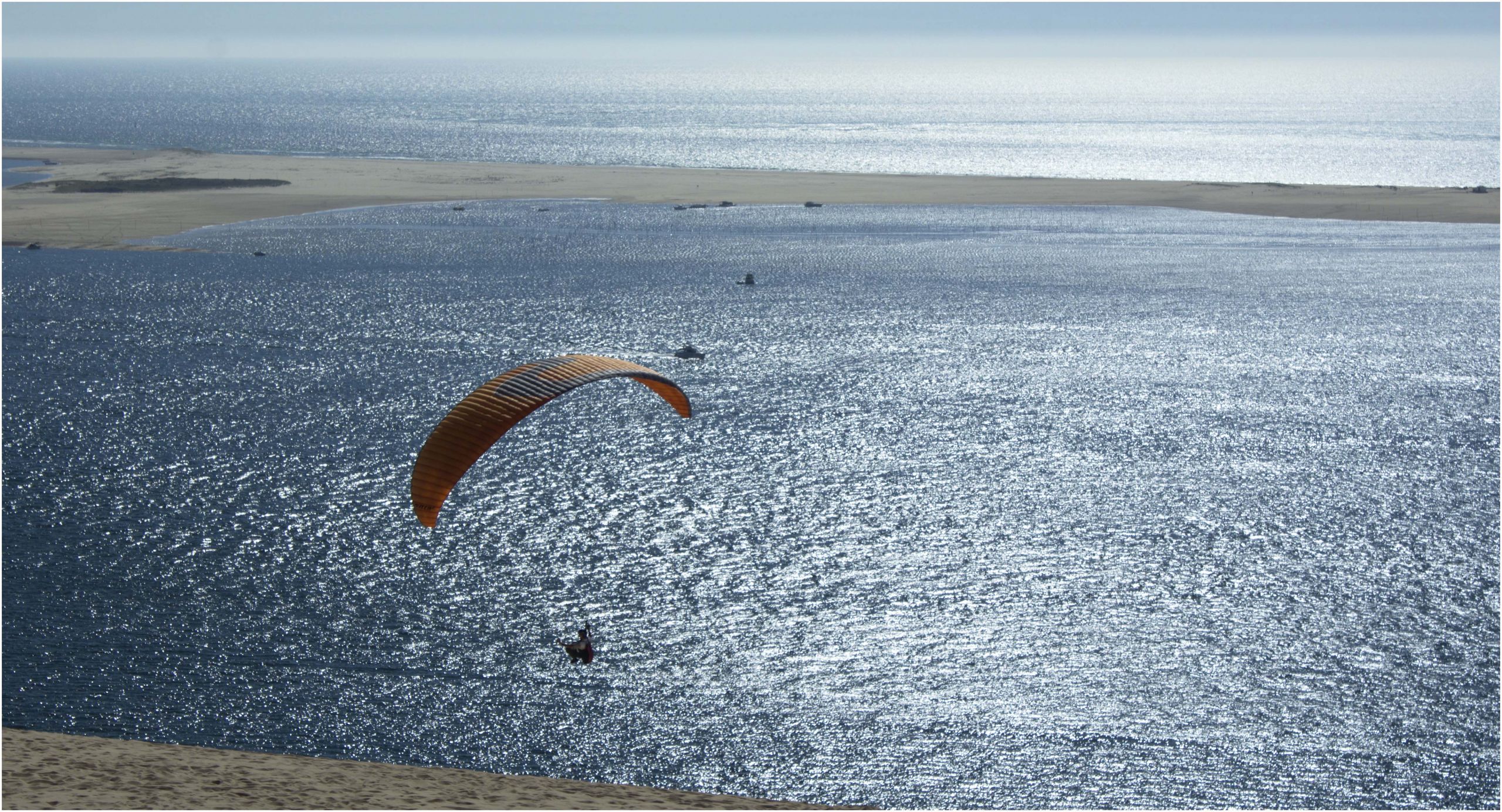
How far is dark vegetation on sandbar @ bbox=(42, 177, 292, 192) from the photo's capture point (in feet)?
330

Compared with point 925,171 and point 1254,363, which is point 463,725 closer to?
point 1254,363

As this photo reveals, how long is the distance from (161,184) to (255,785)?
95368 millimetres

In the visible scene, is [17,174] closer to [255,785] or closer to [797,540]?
[797,540]

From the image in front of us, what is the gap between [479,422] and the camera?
20.4m

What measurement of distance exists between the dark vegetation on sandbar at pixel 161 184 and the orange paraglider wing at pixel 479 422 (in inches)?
3592

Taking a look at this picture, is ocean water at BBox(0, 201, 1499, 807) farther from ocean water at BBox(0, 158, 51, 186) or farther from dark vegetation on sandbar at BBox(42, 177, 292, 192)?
ocean water at BBox(0, 158, 51, 186)

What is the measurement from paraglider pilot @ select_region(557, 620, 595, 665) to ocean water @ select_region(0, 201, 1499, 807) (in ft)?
1.39

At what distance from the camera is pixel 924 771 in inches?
941

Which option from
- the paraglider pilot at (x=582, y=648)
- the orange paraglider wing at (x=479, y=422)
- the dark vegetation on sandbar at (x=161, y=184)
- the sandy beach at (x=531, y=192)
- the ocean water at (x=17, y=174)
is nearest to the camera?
the orange paraglider wing at (x=479, y=422)

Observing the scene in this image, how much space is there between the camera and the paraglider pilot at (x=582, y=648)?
A: 81.5 ft

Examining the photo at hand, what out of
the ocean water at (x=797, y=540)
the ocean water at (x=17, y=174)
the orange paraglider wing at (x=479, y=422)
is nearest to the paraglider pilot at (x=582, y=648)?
the ocean water at (x=797, y=540)

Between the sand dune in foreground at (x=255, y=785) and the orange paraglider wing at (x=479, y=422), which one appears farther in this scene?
the orange paraglider wing at (x=479, y=422)

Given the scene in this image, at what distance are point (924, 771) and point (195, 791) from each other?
12.4 meters

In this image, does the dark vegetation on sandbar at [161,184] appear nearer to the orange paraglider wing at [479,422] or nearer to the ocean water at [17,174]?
the ocean water at [17,174]
